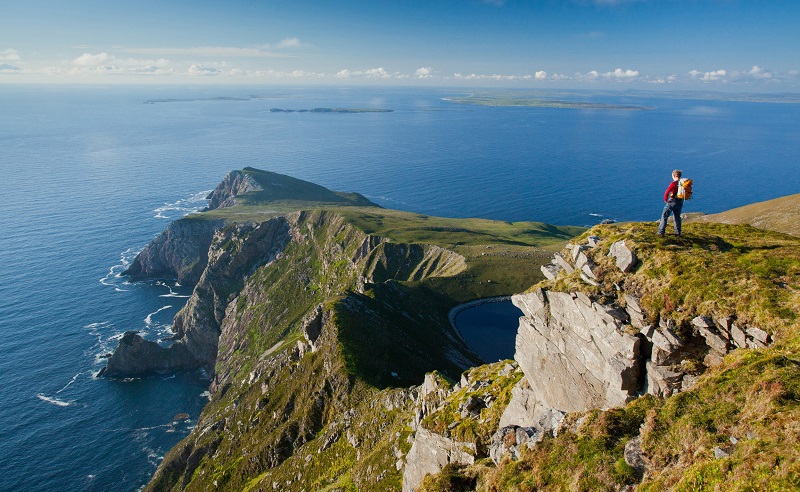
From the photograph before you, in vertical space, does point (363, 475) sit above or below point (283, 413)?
above

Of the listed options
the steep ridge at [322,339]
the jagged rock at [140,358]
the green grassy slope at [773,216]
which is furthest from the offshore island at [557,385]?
the jagged rock at [140,358]

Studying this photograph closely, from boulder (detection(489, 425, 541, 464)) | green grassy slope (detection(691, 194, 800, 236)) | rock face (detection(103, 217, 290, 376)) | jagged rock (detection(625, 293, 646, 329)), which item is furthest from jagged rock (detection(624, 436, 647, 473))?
rock face (detection(103, 217, 290, 376))

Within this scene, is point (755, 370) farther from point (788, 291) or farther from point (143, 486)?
point (143, 486)

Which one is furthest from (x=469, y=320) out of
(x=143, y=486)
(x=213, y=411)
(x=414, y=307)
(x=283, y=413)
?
(x=143, y=486)

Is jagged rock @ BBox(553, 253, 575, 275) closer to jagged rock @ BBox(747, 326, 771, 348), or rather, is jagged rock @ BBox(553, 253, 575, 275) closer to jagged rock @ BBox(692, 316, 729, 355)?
jagged rock @ BBox(692, 316, 729, 355)

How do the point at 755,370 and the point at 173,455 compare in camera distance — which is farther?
the point at 173,455

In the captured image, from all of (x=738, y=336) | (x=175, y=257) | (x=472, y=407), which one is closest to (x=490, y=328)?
(x=472, y=407)
